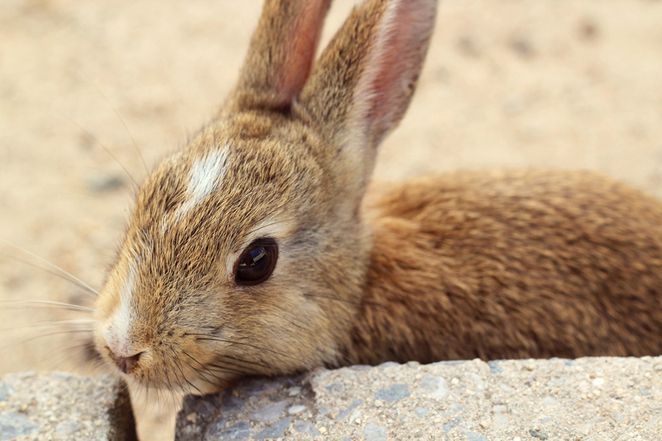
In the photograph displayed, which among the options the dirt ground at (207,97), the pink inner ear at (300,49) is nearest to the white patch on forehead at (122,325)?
the pink inner ear at (300,49)

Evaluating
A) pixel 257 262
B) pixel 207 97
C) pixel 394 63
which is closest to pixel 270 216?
pixel 257 262

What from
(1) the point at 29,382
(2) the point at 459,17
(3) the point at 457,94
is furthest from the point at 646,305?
(2) the point at 459,17

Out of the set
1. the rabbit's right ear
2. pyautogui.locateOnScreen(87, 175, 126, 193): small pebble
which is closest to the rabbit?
the rabbit's right ear

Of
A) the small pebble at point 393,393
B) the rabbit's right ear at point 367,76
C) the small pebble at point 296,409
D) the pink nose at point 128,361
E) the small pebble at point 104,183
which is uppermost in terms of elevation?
the rabbit's right ear at point 367,76

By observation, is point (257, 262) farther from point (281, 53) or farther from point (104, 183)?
point (104, 183)

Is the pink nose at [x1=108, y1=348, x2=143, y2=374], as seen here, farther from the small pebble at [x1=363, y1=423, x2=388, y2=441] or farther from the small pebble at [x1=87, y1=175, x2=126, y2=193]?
the small pebble at [x1=87, y1=175, x2=126, y2=193]

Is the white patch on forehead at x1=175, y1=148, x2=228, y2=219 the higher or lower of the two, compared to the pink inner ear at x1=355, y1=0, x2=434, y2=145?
lower

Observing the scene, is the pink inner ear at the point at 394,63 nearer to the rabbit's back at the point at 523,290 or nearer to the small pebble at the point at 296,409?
the rabbit's back at the point at 523,290
